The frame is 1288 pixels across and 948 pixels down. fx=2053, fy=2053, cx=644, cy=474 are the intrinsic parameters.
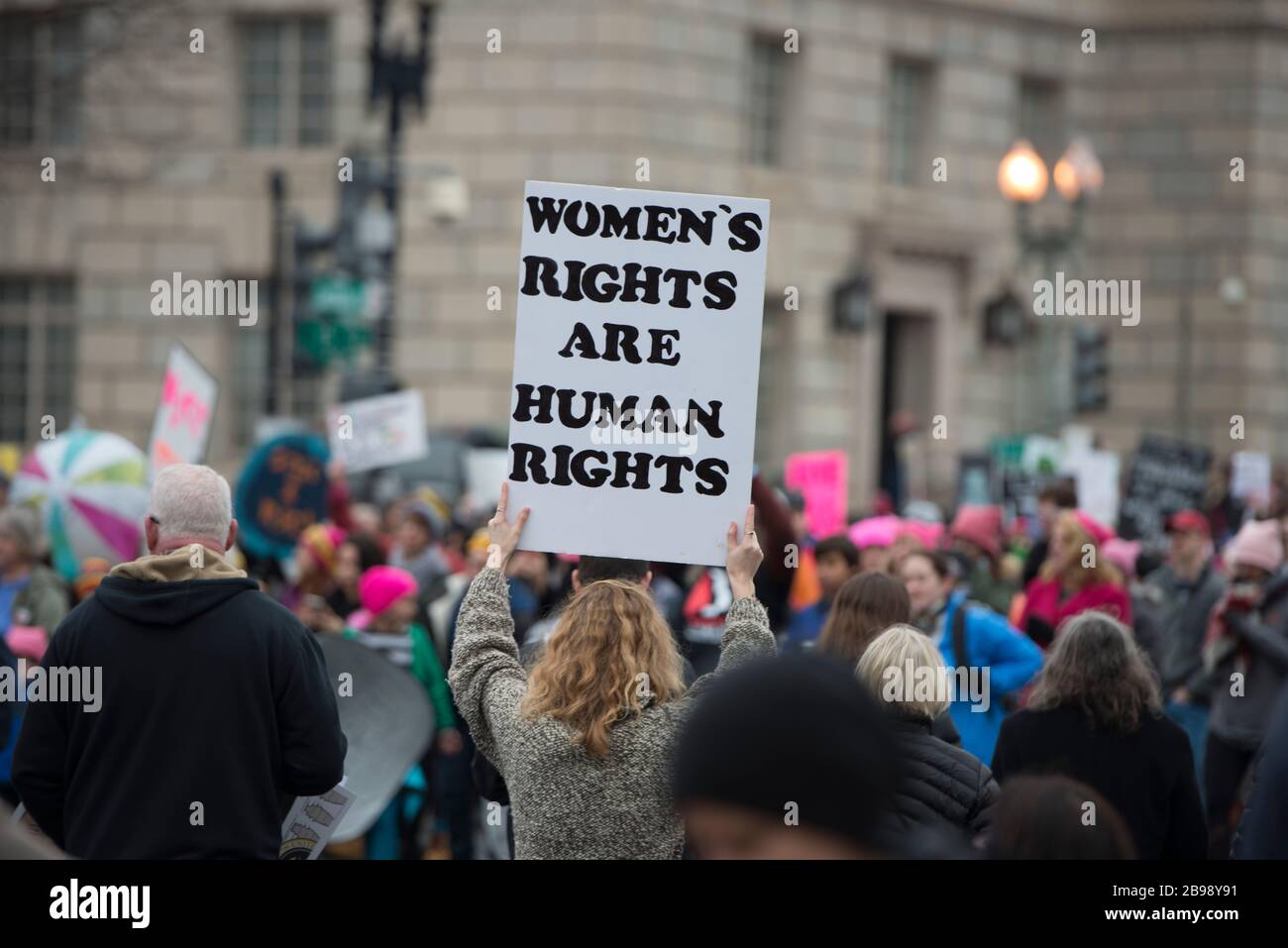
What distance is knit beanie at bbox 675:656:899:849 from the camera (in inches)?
110

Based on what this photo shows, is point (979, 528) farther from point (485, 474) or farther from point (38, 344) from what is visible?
point (38, 344)

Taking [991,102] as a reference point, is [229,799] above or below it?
below

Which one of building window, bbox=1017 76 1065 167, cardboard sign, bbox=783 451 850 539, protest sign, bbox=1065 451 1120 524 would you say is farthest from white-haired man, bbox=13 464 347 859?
building window, bbox=1017 76 1065 167

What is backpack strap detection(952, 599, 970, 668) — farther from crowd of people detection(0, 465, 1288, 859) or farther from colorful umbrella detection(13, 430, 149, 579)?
colorful umbrella detection(13, 430, 149, 579)

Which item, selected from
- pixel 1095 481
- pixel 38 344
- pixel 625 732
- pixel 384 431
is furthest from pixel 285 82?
pixel 625 732

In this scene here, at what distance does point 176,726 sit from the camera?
16.7ft

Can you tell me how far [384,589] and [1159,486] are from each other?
792cm

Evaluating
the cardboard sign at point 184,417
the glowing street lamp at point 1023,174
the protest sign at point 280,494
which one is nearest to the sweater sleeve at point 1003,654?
the cardboard sign at point 184,417

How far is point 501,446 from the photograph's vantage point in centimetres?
2272

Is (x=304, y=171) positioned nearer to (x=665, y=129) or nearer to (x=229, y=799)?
(x=665, y=129)

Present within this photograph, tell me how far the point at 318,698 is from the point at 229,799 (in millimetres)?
337

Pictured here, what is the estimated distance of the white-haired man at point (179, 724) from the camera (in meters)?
5.08
